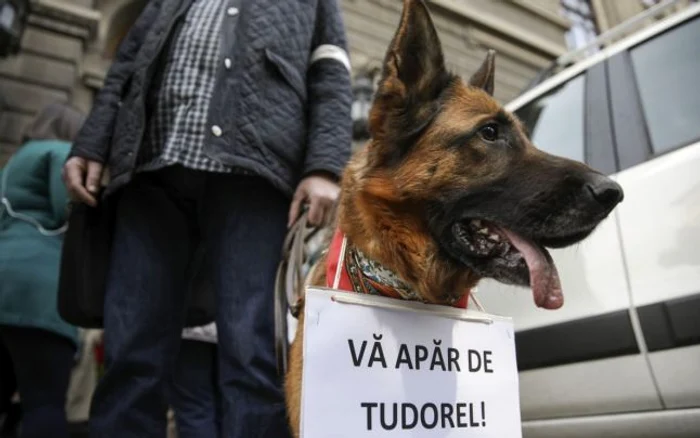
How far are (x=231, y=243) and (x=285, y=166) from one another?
0.30 m

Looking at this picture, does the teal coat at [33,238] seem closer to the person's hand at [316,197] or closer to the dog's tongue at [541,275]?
the person's hand at [316,197]

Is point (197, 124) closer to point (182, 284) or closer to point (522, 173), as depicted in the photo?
point (182, 284)

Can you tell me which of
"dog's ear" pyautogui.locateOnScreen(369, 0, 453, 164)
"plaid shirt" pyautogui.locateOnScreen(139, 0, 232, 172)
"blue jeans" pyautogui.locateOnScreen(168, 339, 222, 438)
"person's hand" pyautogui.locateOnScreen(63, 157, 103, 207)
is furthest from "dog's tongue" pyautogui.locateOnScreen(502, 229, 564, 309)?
"blue jeans" pyautogui.locateOnScreen(168, 339, 222, 438)

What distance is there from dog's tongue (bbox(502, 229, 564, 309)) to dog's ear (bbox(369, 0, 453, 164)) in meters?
0.42

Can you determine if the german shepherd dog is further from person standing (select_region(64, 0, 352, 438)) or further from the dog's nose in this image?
person standing (select_region(64, 0, 352, 438))

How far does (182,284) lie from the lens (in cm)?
185

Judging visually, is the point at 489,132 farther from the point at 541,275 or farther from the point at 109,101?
the point at 109,101

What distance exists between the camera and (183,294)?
185 centimetres

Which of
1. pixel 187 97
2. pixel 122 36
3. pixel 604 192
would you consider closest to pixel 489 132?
pixel 604 192

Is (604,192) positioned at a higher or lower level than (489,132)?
lower

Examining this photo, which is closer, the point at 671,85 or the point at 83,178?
the point at 83,178

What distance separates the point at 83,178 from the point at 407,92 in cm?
115

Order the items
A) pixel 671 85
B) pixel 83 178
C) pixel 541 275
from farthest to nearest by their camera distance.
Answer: pixel 671 85
pixel 83 178
pixel 541 275

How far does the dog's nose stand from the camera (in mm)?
1265
